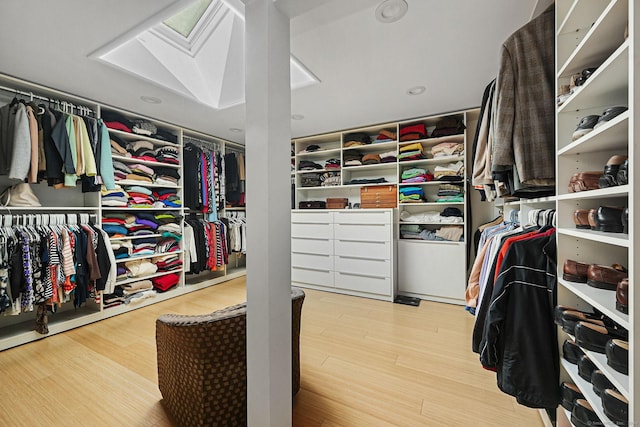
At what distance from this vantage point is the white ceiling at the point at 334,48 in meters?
1.40

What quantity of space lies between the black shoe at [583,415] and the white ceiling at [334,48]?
5.70ft

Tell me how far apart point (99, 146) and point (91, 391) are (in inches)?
85.7

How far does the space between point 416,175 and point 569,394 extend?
2.59 m

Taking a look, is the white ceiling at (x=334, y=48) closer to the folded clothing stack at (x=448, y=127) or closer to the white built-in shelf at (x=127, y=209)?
the folded clothing stack at (x=448, y=127)

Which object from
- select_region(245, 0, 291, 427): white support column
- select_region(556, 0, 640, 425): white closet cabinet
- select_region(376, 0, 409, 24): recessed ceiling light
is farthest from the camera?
select_region(376, 0, 409, 24): recessed ceiling light

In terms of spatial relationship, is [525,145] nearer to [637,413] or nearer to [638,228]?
[638,228]

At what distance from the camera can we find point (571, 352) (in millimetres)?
946

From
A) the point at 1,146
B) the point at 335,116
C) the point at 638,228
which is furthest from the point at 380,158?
the point at 1,146

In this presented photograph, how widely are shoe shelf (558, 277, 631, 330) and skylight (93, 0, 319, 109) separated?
201cm

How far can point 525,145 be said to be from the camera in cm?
111

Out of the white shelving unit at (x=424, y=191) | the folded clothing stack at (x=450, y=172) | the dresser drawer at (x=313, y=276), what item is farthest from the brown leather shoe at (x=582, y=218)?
the dresser drawer at (x=313, y=276)

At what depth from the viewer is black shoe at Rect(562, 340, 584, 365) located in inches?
36.3

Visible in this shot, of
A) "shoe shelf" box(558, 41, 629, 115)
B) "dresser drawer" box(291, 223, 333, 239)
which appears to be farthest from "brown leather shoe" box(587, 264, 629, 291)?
"dresser drawer" box(291, 223, 333, 239)

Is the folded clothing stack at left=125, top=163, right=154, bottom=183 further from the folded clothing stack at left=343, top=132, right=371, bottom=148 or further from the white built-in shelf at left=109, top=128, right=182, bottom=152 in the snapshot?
the folded clothing stack at left=343, top=132, right=371, bottom=148
